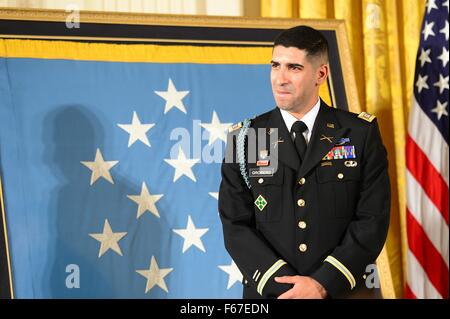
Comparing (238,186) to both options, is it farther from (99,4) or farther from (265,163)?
(99,4)

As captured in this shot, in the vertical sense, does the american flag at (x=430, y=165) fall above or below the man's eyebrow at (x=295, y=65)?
below

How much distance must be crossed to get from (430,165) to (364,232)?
155 cm

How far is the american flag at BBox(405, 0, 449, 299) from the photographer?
394cm

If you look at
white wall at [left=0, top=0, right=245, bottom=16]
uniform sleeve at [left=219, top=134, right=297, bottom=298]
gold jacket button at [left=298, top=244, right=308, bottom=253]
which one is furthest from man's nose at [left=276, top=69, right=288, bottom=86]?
white wall at [left=0, top=0, right=245, bottom=16]

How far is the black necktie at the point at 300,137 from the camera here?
2691 millimetres

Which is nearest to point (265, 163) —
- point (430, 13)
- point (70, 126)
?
point (70, 126)

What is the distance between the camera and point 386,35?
4.25m

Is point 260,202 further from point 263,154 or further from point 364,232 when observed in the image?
point 364,232

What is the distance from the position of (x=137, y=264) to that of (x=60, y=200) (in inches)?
18.9

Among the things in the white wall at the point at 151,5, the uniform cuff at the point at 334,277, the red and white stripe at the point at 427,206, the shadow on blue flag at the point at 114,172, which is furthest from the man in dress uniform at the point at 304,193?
the white wall at the point at 151,5

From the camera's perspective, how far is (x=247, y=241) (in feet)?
8.44

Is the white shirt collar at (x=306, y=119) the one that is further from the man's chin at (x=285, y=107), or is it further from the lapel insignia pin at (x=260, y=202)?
the lapel insignia pin at (x=260, y=202)

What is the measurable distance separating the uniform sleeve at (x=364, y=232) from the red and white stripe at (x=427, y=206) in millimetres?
1343

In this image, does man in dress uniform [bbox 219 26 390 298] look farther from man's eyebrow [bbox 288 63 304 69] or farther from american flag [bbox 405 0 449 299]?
american flag [bbox 405 0 449 299]
